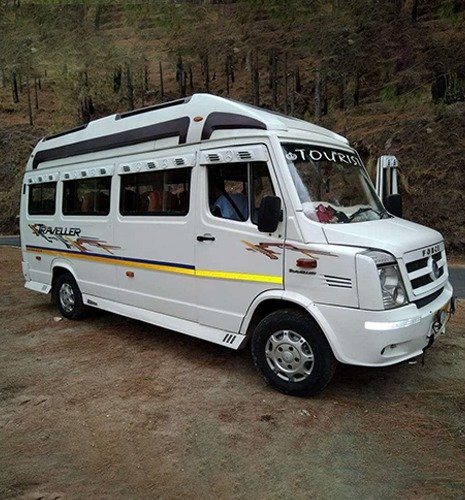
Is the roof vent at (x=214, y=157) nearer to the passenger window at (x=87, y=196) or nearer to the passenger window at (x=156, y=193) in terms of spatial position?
the passenger window at (x=156, y=193)

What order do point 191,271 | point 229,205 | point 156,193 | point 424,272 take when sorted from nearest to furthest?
point 424,272
point 229,205
point 191,271
point 156,193

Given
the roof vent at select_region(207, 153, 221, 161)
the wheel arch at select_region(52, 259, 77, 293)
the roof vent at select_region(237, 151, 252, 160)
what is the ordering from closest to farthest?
Result: the roof vent at select_region(237, 151, 252, 160), the roof vent at select_region(207, 153, 221, 161), the wheel arch at select_region(52, 259, 77, 293)

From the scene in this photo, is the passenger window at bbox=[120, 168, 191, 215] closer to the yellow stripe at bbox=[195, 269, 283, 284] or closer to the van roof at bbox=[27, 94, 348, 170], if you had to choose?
the van roof at bbox=[27, 94, 348, 170]

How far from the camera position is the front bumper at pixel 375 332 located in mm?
3408

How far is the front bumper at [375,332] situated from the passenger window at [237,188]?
1191mm

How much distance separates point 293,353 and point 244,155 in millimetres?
1959

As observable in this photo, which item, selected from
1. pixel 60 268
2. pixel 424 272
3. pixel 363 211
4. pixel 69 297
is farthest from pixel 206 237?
pixel 60 268

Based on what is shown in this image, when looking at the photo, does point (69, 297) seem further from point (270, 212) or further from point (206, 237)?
point (270, 212)

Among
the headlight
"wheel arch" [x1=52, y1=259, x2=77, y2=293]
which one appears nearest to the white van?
the headlight

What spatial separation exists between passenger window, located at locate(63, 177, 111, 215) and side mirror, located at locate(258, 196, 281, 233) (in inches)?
106

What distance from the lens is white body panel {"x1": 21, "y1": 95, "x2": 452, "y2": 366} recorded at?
352 centimetres

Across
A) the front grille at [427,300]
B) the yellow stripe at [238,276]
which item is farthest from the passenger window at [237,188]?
the front grille at [427,300]

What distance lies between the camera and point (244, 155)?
4109 millimetres

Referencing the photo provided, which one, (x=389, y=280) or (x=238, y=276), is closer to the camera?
(x=389, y=280)
